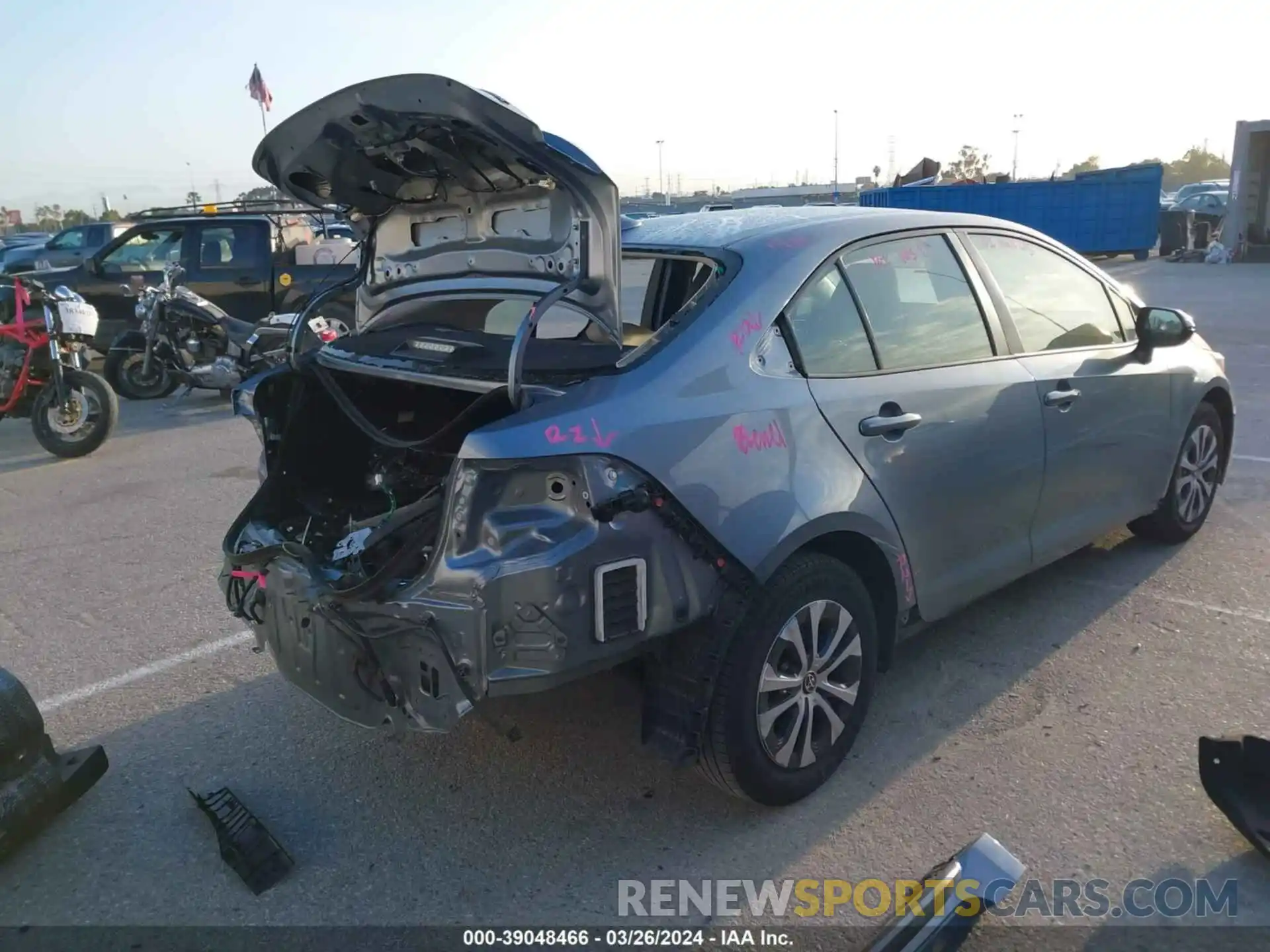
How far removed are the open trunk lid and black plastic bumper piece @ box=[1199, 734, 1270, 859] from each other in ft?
7.25

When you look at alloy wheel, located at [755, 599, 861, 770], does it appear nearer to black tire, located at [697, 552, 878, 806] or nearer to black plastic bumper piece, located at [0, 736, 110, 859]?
black tire, located at [697, 552, 878, 806]

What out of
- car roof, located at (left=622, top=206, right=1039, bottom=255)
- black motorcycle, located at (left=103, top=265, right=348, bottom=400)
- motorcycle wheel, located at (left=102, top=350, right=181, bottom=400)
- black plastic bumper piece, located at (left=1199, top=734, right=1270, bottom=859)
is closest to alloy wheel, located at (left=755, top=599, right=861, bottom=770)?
black plastic bumper piece, located at (left=1199, top=734, right=1270, bottom=859)

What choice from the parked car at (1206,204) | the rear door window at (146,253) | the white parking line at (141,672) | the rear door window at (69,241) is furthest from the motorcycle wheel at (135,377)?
the parked car at (1206,204)

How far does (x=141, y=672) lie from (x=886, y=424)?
3155 millimetres

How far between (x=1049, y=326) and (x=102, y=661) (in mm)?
4222

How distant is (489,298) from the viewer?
3365 millimetres

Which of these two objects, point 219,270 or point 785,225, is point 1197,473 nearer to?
point 785,225

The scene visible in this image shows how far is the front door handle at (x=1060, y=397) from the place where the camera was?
12.9 feet

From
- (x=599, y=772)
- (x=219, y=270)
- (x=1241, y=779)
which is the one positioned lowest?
(x=599, y=772)

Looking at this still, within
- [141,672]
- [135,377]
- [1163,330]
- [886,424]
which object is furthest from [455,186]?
[135,377]

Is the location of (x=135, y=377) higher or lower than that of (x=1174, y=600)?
higher

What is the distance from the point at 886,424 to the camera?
127 inches

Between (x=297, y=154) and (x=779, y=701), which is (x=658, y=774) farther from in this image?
(x=297, y=154)

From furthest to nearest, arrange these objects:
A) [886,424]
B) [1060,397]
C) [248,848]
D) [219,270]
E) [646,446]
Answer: [219,270], [1060,397], [886,424], [248,848], [646,446]
